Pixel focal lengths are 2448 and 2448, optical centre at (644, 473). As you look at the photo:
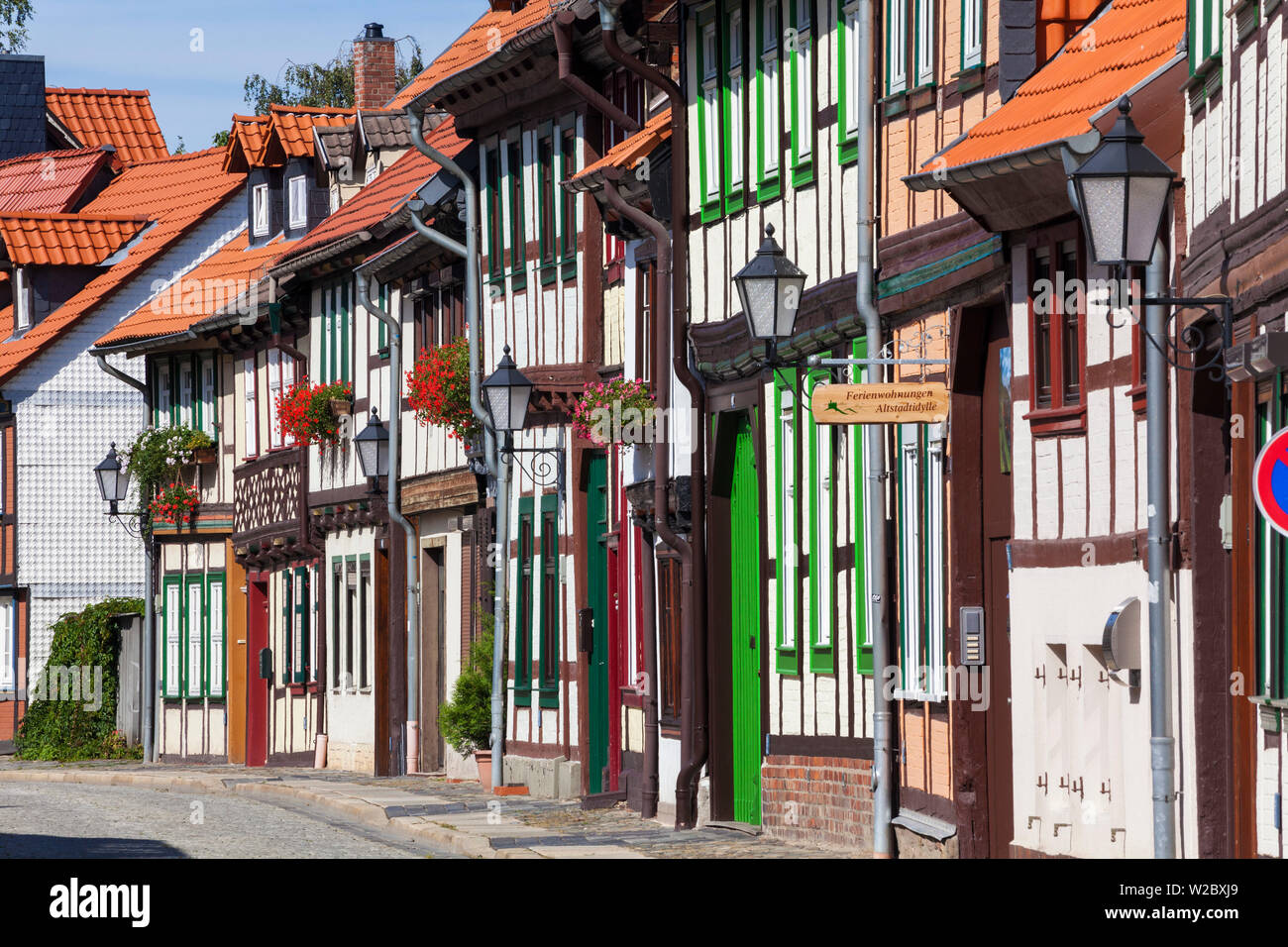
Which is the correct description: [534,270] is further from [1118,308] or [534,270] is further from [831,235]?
[1118,308]

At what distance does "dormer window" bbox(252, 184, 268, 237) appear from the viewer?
120ft

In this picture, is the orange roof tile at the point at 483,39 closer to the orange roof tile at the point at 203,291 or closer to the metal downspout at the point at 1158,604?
the orange roof tile at the point at 203,291

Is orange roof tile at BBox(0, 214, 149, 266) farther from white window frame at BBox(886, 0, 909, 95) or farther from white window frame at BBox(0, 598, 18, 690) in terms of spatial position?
white window frame at BBox(886, 0, 909, 95)

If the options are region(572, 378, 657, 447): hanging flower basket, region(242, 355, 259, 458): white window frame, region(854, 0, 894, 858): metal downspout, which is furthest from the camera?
region(242, 355, 259, 458): white window frame

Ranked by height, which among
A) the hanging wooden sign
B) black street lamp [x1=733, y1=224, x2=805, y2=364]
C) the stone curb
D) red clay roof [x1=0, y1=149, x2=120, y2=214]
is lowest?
the stone curb

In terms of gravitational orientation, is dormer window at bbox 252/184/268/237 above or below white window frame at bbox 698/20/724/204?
above

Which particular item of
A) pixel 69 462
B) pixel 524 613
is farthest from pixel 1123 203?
pixel 69 462

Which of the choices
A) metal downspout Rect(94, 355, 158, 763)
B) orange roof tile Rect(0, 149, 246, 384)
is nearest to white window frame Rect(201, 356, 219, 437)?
metal downspout Rect(94, 355, 158, 763)

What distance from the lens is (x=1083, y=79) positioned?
12617mm

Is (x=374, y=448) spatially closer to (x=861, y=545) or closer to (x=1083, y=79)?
(x=861, y=545)

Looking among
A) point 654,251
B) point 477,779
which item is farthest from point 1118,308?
point 477,779

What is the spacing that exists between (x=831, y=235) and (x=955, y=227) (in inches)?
86.5

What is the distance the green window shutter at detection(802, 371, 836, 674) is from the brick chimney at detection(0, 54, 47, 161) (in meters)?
34.5

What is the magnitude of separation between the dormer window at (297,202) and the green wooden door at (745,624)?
16.9 m
